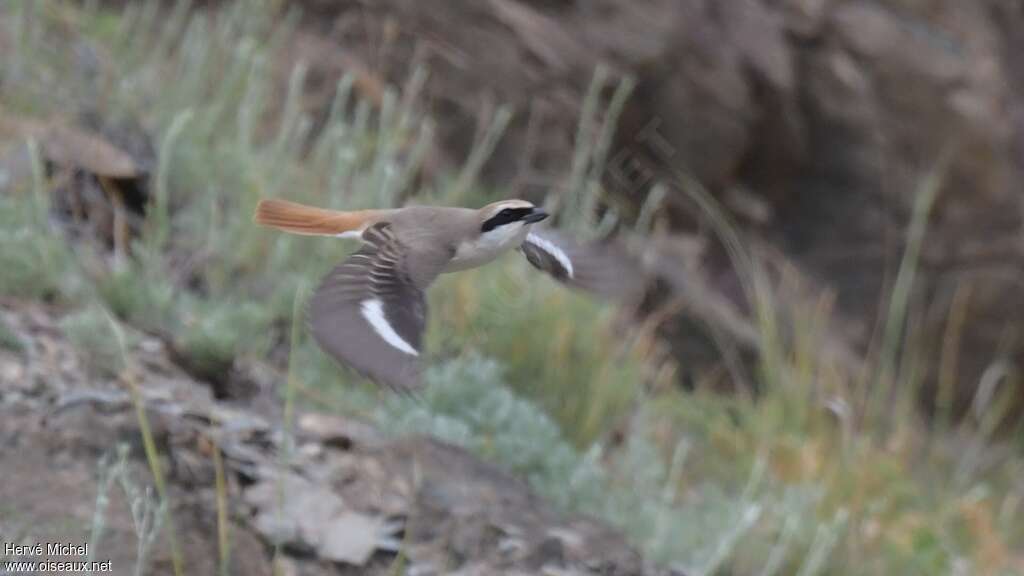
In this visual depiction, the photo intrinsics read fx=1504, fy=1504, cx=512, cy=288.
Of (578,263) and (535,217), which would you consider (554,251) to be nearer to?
(578,263)

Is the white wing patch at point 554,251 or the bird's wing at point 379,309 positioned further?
the white wing patch at point 554,251

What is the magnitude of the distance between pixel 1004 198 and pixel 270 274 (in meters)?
4.72

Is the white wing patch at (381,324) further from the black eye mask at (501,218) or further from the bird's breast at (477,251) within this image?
the black eye mask at (501,218)

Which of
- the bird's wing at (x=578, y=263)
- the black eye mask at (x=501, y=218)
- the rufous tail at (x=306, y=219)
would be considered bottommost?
the rufous tail at (x=306, y=219)

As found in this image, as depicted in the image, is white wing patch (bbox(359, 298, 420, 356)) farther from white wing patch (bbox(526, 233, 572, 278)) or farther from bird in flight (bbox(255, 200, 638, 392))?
white wing patch (bbox(526, 233, 572, 278))

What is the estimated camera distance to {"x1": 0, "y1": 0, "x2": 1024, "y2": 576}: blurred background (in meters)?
3.28

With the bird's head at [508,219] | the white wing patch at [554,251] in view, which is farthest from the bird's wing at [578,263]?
the bird's head at [508,219]

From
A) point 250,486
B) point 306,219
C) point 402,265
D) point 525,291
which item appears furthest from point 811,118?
point 402,265

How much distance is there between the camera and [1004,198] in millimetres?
7656

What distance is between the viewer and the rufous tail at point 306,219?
106 inches

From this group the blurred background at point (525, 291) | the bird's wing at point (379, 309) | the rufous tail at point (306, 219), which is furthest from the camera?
the blurred background at point (525, 291)

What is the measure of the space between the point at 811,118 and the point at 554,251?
4722 mm

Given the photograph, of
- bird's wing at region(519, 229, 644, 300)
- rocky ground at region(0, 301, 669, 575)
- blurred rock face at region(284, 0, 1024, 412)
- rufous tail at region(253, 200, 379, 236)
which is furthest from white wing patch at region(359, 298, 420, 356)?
blurred rock face at region(284, 0, 1024, 412)

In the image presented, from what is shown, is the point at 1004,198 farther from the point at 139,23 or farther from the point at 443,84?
the point at 139,23
